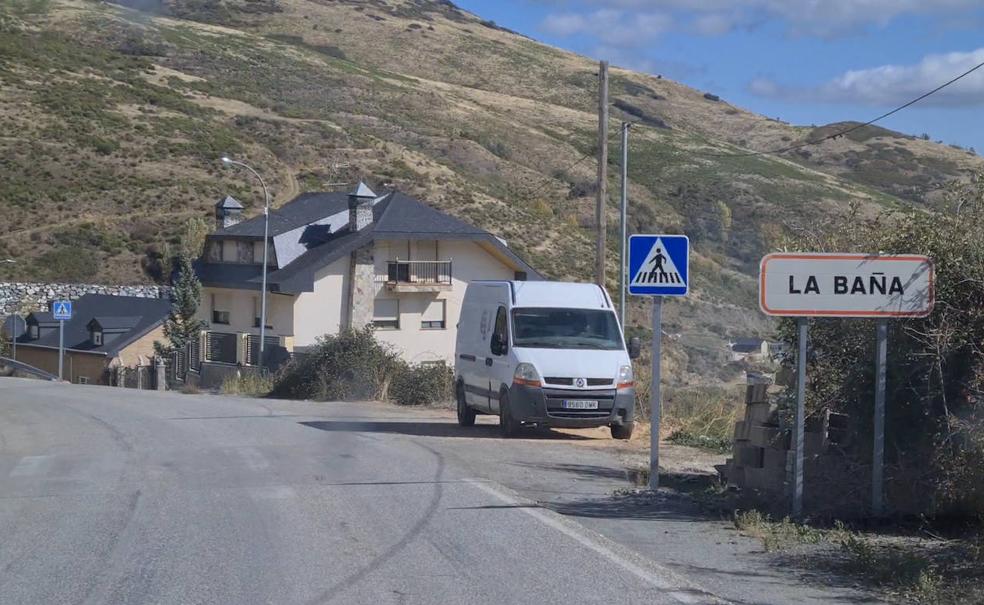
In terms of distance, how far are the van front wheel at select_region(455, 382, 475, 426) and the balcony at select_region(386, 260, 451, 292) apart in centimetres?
2716

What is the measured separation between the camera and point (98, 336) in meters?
56.2

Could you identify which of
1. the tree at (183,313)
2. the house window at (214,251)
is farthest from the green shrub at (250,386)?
the house window at (214,251)

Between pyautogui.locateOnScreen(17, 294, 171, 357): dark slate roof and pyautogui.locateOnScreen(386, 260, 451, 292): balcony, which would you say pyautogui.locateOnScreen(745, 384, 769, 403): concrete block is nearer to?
pyautogui.locateOnScreen(386, 260, 451, 292): balcony

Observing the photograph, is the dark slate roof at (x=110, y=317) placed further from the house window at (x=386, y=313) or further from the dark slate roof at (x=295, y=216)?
the house window at (x=386, y=313)

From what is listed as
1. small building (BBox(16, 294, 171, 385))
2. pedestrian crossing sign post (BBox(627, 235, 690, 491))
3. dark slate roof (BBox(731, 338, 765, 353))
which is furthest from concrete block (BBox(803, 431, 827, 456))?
small building (BBox(16, 294, 171, 385))

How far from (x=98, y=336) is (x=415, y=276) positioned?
18804 mm

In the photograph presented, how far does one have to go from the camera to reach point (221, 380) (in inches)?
1684

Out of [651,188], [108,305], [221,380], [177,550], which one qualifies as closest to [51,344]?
[108,305]

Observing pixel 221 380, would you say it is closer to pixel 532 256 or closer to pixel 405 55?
pixel 532 256

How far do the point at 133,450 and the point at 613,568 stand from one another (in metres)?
9.59

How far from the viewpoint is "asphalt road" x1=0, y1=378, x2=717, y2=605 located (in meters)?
7.55

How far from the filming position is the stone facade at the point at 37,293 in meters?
57.8

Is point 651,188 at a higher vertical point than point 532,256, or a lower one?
higher

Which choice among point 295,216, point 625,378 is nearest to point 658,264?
point 625,378
